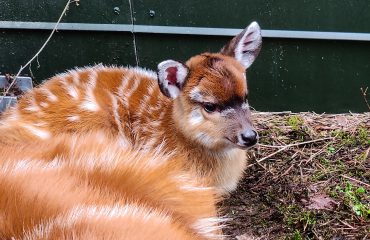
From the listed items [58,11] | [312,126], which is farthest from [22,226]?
[58,11]

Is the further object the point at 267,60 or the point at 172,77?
the point at 267,60

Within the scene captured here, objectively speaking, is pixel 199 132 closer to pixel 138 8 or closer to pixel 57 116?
pixel 57 116

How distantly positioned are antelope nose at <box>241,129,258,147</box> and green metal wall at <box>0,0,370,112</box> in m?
1.40

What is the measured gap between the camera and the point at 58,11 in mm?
3760

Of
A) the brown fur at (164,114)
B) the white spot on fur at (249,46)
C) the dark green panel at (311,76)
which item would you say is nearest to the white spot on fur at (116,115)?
the brown fur at (164,114)

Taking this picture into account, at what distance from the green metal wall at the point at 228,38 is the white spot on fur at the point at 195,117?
1201 mm

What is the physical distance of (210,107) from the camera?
2586mm

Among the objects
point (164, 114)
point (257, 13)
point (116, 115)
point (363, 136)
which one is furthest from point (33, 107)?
point (363, 136)

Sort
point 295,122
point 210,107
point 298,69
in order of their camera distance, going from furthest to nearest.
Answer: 1. point 298,69
2. point 295,122
3. point 210,107

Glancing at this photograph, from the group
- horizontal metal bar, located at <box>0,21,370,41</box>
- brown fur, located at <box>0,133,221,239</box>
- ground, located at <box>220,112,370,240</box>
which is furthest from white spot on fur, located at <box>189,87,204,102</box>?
brown fur, located at <box>0,133,221,239</box>

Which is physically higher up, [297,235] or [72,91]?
[72,91]

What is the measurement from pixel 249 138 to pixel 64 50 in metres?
1.81

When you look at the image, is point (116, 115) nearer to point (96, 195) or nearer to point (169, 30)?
point (169, 30)

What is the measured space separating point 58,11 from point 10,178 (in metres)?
3.04
